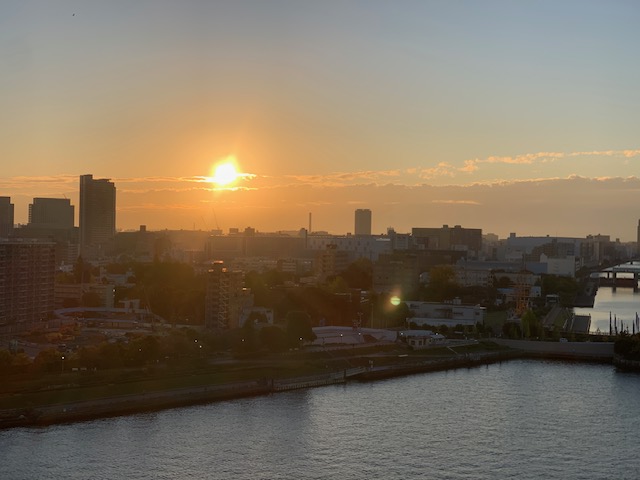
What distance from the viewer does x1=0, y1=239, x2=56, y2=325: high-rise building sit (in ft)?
49.2

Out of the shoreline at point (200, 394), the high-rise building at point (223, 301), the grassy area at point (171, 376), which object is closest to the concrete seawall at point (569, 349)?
the shoreline at point (200, 394)

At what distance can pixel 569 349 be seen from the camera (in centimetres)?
1546

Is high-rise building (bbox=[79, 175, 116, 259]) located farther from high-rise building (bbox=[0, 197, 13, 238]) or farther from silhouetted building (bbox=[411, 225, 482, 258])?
silhouetted building (bbox=[411, 225, 482, 258])

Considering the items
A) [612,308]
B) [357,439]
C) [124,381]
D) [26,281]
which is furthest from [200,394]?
[612,308]

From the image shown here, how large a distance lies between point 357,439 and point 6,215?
27.3 m

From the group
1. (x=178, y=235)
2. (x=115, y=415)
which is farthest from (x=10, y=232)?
(x=115, y=415)

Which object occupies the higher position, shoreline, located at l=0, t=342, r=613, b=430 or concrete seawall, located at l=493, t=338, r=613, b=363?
concrete seawall, located at l=493, t=338, r=613, b=363

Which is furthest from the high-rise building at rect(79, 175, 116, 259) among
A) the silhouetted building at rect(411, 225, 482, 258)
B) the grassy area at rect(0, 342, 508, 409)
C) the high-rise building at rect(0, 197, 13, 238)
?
the grassy area at rect(0, 342, 508, 409)

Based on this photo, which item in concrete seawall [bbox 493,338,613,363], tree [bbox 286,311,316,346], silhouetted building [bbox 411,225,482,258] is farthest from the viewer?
silhouetted building [bbox 411,225,482,258]

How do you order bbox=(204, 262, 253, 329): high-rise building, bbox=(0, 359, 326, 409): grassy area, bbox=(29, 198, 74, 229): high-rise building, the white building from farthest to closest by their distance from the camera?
bbox=(29, 198, 74, 229): high-rise building → the white building → bbox=(204, 262, 253, 329): high-rise building → bbox=(0, 359, 326, 409): grassy area

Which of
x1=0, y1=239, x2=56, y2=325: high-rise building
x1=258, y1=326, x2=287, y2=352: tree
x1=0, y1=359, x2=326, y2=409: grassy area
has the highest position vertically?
x1=0, y1=239, x2=56, y2=325: high-rise building

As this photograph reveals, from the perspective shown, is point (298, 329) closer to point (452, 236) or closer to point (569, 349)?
point (569, 349)

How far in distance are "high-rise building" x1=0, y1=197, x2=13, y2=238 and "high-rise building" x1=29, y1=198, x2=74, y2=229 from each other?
7352mm

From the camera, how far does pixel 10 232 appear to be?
107ft
